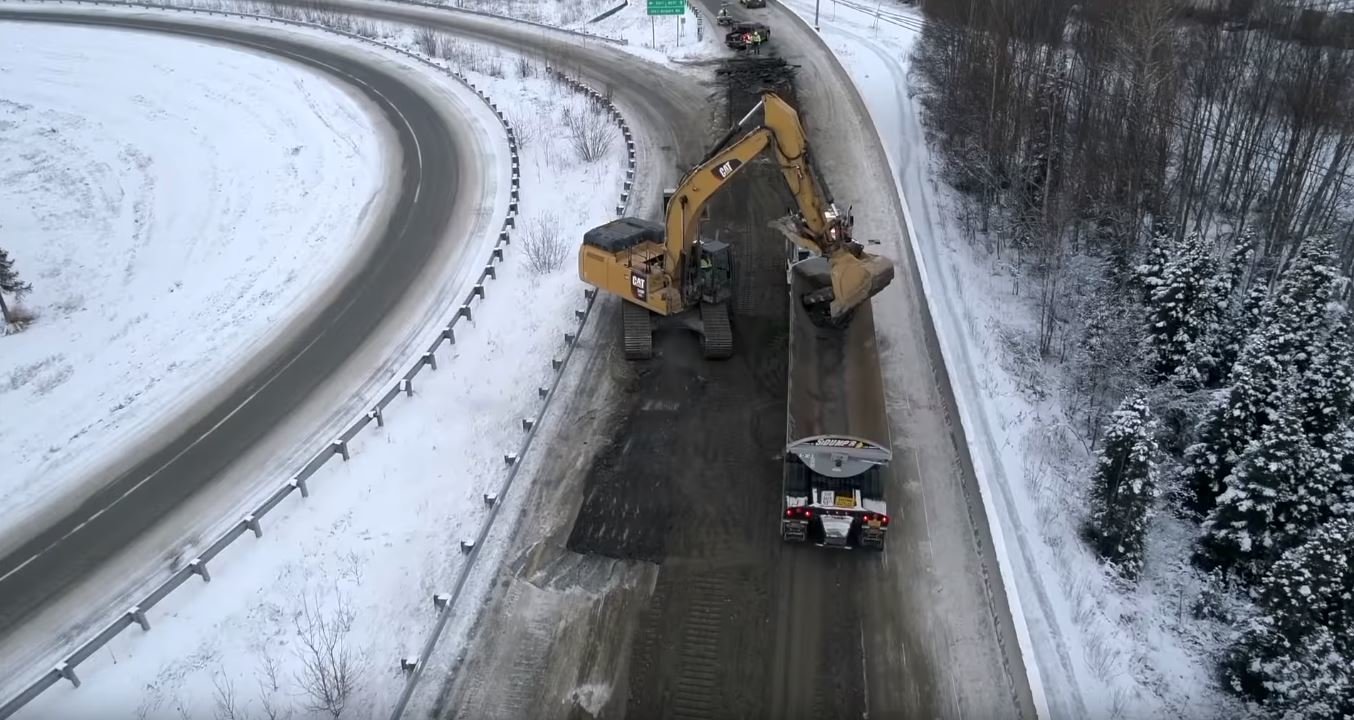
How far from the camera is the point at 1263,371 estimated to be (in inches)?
775

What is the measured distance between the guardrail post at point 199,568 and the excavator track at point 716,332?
1258 centimetres

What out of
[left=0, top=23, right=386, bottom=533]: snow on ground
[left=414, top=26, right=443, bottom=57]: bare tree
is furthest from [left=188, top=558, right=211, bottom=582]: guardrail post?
[left=414, top=26, right=443, bottom=57]: bare tree

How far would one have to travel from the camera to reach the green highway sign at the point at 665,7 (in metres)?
52.7

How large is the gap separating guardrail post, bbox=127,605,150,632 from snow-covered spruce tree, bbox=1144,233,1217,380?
25136 mm

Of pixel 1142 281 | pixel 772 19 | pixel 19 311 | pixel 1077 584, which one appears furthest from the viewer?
pixel 772 19

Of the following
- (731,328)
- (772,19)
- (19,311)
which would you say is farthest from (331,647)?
(772,19)

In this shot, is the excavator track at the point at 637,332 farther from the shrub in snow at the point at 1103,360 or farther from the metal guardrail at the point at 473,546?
the shrub in snow at the point at 1103,360

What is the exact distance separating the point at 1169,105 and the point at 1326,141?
496cm

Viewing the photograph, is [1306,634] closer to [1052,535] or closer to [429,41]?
[1052,535]

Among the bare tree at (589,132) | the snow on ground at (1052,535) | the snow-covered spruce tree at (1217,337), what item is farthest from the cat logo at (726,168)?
the bare tree at (589,132)

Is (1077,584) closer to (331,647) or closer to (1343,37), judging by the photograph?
(331,647)

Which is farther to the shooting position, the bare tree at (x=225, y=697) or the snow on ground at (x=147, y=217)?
the snow on ground at (x=147, y=217)

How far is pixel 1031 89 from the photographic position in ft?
118

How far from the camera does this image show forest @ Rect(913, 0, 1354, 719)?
17688mm
